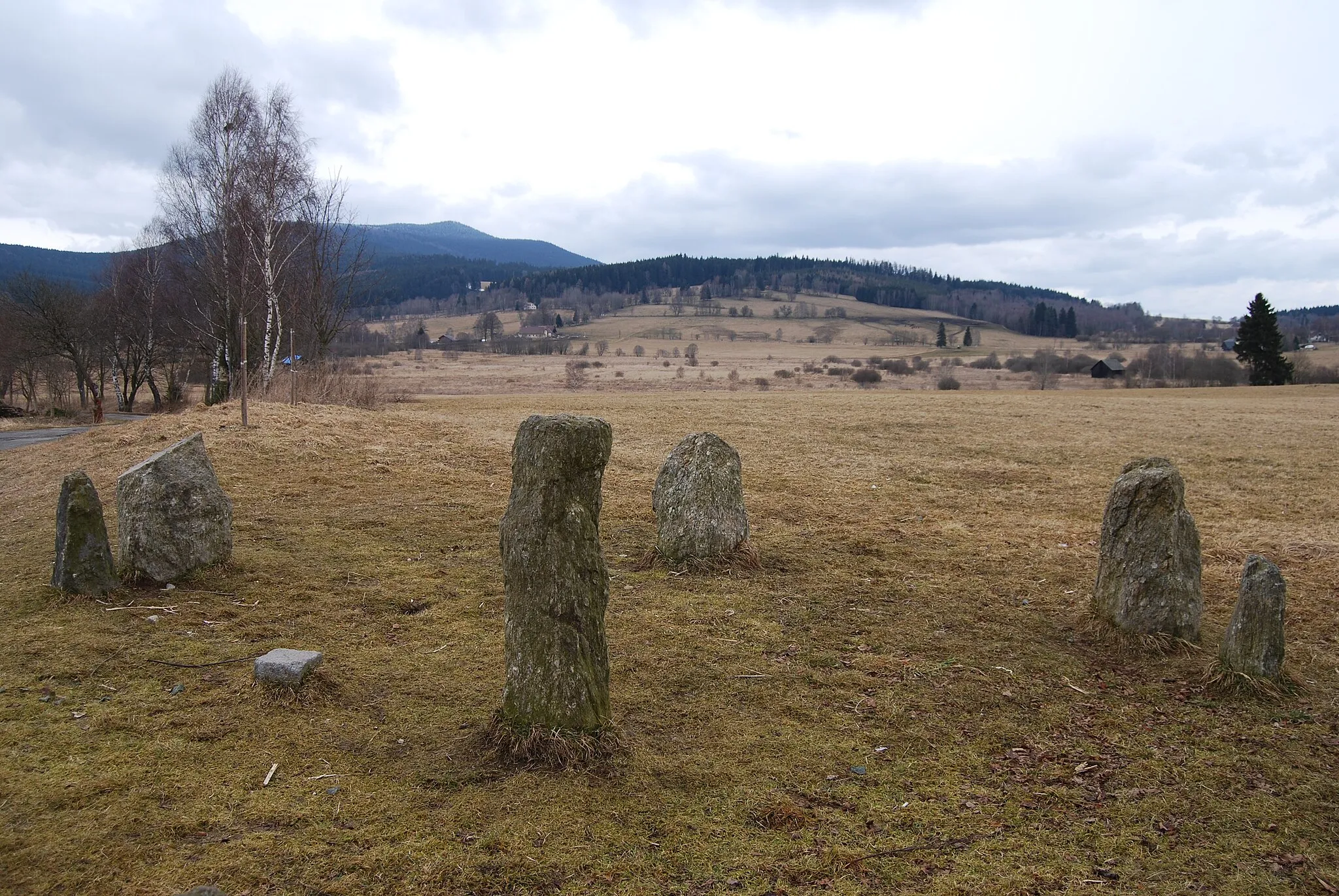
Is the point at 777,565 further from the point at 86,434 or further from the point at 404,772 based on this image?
the point at 86,434

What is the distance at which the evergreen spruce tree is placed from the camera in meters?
56.5

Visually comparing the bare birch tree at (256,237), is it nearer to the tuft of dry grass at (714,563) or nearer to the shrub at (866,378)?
the tuft of dry grass at (714,563)

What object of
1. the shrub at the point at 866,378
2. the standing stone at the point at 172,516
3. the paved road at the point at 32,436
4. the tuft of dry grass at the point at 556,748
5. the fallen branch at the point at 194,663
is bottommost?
the paved road at the point at 32,436

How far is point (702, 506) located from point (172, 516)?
17.8ft

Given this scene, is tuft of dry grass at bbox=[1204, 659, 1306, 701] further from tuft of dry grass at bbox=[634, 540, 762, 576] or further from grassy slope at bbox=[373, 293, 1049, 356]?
grassy slope at bbox=[373, 293, 1049, 356]

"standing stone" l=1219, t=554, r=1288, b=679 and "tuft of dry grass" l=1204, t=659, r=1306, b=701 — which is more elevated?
"standing stone" l=1219, t=554, r=1288, b=679

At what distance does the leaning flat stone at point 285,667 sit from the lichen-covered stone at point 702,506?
14.2 ft

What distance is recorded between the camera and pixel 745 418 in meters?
25.8

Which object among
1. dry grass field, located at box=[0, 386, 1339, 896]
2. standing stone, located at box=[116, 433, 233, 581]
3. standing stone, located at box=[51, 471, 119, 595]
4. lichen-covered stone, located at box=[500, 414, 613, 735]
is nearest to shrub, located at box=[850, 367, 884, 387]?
dry grass field, located at box=[0, 386, 1339, 896]

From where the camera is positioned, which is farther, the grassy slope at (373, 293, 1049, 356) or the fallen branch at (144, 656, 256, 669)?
the grassy slope at (373, 293, 1049, 356)

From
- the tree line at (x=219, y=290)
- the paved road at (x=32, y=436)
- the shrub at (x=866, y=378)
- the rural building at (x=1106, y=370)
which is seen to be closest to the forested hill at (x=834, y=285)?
the rural building at (x=1106, y=370)

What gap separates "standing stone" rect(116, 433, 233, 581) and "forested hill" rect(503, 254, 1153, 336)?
14523 centimetres

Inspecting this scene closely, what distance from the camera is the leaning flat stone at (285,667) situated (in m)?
Answer: 5.55

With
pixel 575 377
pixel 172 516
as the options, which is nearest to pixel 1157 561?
pixel 172 516
